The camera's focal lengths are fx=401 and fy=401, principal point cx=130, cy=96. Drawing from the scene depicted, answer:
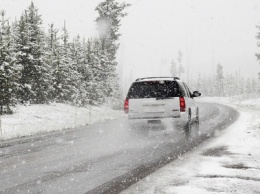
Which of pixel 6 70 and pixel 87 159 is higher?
pixel 6 70

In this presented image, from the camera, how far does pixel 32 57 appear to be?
88.5 feet

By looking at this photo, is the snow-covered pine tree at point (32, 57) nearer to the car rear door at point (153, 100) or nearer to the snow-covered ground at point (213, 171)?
the car rear door at point (153, 100)

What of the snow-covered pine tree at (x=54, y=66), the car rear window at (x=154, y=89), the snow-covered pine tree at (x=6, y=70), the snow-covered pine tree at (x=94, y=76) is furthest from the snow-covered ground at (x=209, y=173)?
the snow-covered pine tree at (x=94, y=76)

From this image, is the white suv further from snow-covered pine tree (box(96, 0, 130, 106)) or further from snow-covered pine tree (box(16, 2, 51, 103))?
snow-covered pine tree (box(96, 0, 130, 106))

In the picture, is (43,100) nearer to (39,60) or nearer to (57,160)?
(39,60)

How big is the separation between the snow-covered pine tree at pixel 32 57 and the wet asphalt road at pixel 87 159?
593 inches

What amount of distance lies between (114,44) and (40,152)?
1609 inches

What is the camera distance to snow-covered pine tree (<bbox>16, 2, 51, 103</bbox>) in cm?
2681

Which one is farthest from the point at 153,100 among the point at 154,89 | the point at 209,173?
the point at 209,173

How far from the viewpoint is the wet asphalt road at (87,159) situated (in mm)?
6210

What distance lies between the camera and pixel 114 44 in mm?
49781

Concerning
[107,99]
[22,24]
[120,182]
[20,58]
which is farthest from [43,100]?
[120,182]

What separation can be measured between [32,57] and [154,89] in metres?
15.2

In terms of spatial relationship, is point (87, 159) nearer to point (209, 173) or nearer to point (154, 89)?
point (209, 173)
